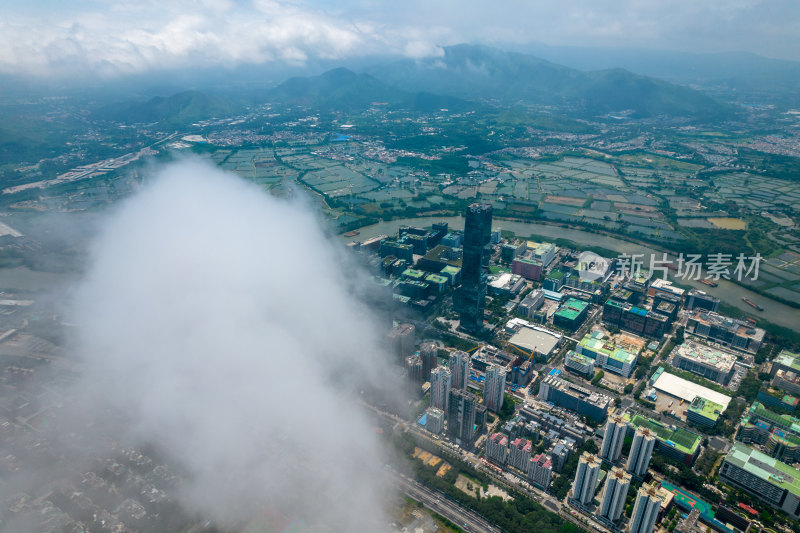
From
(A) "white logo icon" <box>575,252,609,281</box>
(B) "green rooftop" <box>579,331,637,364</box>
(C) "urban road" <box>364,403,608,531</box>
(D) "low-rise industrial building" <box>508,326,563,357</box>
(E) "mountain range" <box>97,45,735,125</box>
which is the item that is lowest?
(C) "urban road" <box>364,403,608,531</box>

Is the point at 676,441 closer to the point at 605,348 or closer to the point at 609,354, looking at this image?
the point at 609,354

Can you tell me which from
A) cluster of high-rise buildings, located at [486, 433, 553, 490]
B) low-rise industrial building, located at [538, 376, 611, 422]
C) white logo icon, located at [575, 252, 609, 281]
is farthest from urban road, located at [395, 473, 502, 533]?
white logo icon, located at [575, 252, 609, 281]

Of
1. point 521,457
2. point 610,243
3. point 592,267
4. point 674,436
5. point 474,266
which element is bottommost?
point 521,457

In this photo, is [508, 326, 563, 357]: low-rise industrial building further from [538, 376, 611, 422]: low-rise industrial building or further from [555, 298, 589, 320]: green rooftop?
[538, 376, 611, 422]: low-rise industrial building

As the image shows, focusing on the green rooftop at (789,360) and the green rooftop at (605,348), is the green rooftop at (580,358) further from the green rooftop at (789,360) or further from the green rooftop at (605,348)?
the green rooftop at (789,360)

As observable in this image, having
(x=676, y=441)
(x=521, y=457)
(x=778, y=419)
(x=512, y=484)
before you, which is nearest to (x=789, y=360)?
(x=778, y=419)

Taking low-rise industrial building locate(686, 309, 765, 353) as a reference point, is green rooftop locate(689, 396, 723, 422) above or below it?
below
